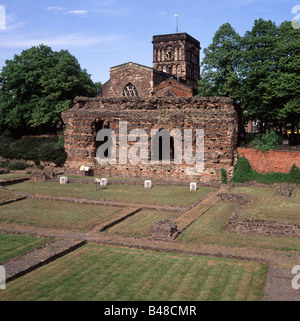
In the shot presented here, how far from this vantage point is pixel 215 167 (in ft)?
81.7

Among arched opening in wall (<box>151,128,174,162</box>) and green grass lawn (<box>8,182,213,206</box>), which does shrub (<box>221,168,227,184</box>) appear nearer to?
green grass lawn (<box>8,182,213,206</box>)

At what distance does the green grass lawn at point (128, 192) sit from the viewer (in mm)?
18703

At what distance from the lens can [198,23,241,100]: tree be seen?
3448cm

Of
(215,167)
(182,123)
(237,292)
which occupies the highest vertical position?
(182,123)

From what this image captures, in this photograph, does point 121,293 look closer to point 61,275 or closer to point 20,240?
point 61,275

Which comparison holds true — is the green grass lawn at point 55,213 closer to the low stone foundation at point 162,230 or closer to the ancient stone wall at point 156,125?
the low stone foundation at point 162,230

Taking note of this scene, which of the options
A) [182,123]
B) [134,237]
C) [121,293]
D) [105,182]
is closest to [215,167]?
[182,123]

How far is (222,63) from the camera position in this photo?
116ft

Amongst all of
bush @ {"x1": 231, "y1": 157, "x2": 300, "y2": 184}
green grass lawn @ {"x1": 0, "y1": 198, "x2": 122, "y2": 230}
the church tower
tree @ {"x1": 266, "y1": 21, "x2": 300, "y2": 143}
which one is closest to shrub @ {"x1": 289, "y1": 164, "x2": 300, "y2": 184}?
bush @ {"x1": 231, "y1": 157, "x2": 300, "y2": 184}

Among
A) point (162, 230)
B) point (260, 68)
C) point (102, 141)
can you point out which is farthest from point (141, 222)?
point (260, 68)

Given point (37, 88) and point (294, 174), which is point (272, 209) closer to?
point (294, 174)

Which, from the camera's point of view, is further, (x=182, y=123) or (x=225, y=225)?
(x=182, y=123)
